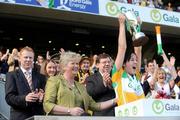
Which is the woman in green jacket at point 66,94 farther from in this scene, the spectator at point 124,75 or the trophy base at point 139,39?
the trophy base at point 139,39

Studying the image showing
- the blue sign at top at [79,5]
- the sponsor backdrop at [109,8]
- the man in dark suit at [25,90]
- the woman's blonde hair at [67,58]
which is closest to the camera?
the woman's blonde hair at [67,58]

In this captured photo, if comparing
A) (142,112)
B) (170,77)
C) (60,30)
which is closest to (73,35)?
(60,30)

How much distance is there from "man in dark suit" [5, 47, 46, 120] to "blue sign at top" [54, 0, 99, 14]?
8980 mm

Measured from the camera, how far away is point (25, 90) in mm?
4125

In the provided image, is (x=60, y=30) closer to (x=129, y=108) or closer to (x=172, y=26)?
(x=172, y=26)

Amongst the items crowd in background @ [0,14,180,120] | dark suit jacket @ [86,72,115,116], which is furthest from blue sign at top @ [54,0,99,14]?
dark suit jacket @ [86,72,115,116]

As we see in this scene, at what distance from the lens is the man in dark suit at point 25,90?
3.93m

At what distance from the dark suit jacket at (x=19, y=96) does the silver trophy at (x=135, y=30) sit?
103 cm

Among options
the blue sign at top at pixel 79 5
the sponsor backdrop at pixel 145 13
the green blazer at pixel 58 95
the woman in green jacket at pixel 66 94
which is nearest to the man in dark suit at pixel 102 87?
the woman in green jacket at pixel 66 94

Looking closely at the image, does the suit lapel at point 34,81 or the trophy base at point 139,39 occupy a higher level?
the trophy base at point 139,39

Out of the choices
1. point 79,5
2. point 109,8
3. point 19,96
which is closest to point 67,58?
point 19,96

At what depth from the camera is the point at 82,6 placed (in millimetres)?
13750

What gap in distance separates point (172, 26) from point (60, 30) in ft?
15.2

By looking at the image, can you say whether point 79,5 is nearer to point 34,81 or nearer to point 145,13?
point 145,13
